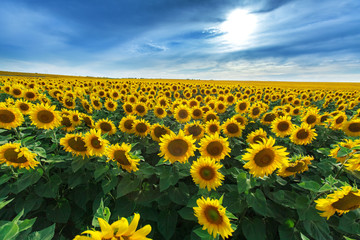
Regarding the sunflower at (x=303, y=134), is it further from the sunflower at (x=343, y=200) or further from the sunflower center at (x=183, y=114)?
the sunflower center at (x=183, y=114)

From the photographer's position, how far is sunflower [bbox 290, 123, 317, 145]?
4.41 metres

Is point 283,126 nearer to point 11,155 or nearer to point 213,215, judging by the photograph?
point 213,215

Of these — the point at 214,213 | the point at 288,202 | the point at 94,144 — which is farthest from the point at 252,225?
the point at 94,144

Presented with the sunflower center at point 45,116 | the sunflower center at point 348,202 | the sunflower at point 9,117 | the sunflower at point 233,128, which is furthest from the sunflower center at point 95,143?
the sunflower center at point 348,202

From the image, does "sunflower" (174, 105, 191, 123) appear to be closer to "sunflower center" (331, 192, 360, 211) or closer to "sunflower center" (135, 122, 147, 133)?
"sunflower center" (135, 122, 147, 133)

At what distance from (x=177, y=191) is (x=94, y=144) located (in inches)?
72.2

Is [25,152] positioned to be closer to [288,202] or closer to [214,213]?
[214,213]

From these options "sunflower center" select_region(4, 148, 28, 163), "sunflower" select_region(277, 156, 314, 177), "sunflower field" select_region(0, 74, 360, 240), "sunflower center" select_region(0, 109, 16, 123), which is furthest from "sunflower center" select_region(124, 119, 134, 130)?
"sunflower" select_region(277, 156, 314, 177)

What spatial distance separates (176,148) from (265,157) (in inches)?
63.0

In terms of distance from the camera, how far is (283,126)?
511cm

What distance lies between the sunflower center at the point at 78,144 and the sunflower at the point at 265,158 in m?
3.00

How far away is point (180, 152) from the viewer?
344 centimetres

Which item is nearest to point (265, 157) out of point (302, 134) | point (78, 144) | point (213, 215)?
point (213, 215)

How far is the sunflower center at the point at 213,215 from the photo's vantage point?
2.16 metres
